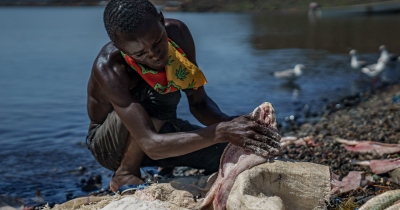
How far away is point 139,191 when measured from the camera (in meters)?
2.63

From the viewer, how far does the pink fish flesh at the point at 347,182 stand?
9.10 ft

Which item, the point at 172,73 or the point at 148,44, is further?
the point at 172,73

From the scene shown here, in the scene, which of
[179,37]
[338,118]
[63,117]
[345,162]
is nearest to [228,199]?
[179,37]

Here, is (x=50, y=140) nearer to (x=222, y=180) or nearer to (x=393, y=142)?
(x=222, y=180)

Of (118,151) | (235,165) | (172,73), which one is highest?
(172,73)

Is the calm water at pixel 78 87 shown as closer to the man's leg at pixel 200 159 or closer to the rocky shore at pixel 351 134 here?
the rocky shore at pixel 351 134

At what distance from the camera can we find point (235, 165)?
247cm

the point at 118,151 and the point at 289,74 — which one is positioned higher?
the point at 118,151

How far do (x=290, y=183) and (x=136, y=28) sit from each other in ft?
4.37

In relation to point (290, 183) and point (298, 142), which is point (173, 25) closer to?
point (290, 183)

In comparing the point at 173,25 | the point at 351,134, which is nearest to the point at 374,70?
the point at 351,134

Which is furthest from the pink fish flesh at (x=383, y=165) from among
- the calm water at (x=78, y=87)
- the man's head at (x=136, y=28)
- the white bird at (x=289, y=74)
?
the white bird at (x=289, y=74)

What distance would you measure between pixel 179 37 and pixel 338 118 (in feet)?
11.9

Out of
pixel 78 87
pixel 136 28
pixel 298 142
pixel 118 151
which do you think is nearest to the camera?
pixel 136 28
